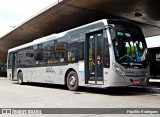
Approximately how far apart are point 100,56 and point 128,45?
1.26m

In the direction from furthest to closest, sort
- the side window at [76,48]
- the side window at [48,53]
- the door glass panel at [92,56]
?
the side window at [48,53] → the side window at [76,48] → the door glass panel at [92,56]

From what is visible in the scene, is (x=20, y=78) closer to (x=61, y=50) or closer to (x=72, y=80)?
(x=61, y=50)

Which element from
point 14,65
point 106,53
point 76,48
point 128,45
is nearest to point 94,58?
point 106,53

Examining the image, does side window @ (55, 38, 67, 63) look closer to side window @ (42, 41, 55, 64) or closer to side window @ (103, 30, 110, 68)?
side window @ (42, 41, 55, 64)

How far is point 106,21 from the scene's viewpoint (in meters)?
11.3

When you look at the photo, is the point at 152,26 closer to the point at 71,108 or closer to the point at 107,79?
the point at 107,79

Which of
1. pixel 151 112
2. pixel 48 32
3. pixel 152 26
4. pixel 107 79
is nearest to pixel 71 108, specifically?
pixel 151 112

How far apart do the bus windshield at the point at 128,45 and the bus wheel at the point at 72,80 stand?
111 inches

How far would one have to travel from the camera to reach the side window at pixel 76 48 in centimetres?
1258

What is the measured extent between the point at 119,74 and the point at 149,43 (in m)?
15.5

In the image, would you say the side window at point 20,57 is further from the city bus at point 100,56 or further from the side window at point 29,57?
the city bus at point 100,56

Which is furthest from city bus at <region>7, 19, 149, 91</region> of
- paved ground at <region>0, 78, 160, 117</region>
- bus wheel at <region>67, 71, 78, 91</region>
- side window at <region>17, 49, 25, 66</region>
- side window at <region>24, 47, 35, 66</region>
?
side window at <region>17, 49, 25, 66</region>

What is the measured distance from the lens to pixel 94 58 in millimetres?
11859

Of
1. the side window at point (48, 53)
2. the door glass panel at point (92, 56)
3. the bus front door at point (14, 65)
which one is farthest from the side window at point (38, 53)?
the door glass panel at point (92, 56)
